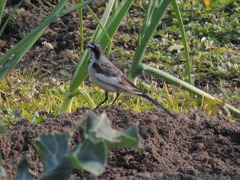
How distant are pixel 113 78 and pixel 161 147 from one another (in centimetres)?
117

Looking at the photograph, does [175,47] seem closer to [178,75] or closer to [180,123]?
[178,75]

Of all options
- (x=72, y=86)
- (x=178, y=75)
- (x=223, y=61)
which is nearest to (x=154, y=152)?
(x=72, y=86)

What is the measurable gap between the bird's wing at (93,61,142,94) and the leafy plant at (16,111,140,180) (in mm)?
2948

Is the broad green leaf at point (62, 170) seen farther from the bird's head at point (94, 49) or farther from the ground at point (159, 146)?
the bird's head at point (94, 49)

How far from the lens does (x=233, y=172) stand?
3.07 metres

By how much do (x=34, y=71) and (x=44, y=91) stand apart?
67 cm

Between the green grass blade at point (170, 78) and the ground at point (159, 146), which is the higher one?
the green grass blade at point (170, 78)

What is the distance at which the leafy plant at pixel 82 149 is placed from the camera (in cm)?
122

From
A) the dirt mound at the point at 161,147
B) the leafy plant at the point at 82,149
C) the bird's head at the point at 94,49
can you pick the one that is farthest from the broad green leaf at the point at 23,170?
the bird's head at the point at 94,49

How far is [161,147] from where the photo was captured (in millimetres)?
3348

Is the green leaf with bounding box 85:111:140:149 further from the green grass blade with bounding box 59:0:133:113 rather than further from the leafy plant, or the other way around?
the green grass blade with bounding box 59:0:133:113

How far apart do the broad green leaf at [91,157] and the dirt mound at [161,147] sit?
1.64m

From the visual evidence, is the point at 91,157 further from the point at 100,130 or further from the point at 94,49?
the point at 94,49

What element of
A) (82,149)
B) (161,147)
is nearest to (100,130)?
(82,149)
